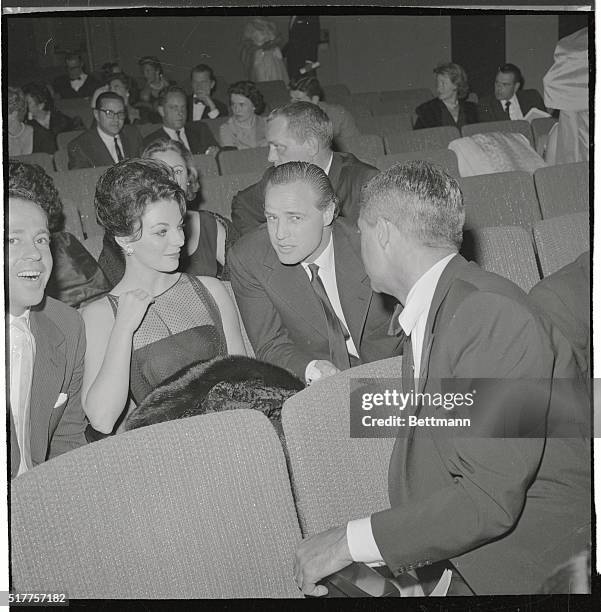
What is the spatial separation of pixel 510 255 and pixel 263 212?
634 millimetres

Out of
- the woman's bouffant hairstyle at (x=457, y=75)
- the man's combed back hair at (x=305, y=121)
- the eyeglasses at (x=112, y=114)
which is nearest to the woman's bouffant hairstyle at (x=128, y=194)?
the eyeglasses at (x=112, y=114)

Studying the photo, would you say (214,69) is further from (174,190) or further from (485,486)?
(485,486)

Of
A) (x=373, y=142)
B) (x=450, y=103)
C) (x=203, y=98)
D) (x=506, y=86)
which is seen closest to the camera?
(x=203, y=98)

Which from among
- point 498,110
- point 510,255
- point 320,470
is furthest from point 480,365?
point 498,110

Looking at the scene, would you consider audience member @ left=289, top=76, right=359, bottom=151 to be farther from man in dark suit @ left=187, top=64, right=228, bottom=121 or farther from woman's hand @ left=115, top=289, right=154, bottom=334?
woman's hand @ left=115, top=289, right=154, bottom=334

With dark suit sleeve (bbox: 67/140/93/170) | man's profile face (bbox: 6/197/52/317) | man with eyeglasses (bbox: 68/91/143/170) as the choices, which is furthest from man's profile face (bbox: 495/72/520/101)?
man's profile face (bbox: 6/197/52/317)

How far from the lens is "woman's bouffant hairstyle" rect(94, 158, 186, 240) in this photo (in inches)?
66.2

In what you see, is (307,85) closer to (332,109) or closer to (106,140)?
(332,109)

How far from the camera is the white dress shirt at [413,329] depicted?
131 cm

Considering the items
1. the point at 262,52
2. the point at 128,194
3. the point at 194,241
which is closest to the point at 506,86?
the point at 262,52

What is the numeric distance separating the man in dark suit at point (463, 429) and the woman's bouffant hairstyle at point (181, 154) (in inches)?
24.0

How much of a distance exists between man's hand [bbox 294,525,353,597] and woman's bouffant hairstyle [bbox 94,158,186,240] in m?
0.80

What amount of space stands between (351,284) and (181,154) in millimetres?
625

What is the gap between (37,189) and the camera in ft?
5.31
